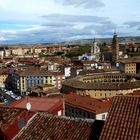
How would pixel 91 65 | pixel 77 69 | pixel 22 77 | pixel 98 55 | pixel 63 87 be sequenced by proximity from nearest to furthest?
pixel 63 87 → pixel 22 77 → pixel 77 69 → pixel 91 65 → pixel 98 55

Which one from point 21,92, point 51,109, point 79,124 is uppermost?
point 79,124

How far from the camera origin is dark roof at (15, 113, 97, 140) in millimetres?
13820

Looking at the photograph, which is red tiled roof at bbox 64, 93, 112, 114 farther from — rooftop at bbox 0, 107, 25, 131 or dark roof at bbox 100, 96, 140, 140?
dark roof at bbox 100, 96, 140, 140

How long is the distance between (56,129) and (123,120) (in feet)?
10.7

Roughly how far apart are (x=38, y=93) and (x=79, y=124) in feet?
142

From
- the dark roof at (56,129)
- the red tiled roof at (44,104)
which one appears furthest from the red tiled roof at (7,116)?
the red tiled roof at (44,104)

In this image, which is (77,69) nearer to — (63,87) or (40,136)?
(63,87)

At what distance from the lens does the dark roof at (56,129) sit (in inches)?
544

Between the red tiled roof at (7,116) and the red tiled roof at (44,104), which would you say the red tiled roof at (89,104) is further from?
the red tiled roof at (7,116)

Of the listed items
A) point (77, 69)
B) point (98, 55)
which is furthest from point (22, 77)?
point (98, 55)

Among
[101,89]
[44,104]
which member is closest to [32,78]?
[101,89]

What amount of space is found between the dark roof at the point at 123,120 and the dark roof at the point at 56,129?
168 cm

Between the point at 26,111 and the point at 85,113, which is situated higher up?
the point at 26,111

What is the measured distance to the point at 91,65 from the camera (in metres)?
114
